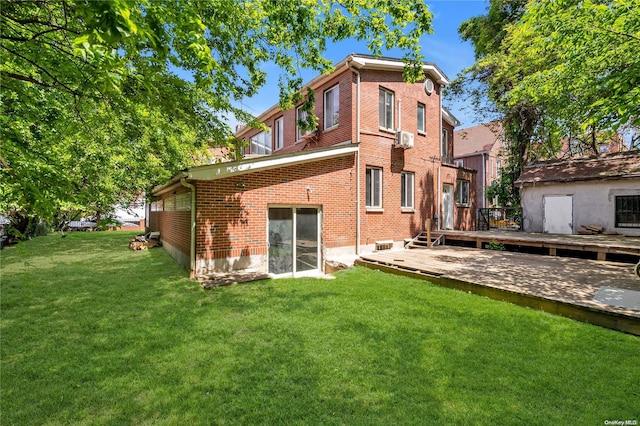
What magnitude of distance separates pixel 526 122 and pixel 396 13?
17.5 meters

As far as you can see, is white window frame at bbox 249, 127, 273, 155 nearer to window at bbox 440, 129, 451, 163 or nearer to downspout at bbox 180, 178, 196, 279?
window at bbox 440, 129, 451, 163

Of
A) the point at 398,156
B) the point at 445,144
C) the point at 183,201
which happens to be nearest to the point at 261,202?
the point at 183,201

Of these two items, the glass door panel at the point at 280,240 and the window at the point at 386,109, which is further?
the window at the point at 386,109

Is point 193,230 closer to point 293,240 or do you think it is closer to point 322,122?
point 293,240

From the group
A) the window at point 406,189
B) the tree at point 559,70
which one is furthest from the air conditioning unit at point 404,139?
the tree at point 559,70

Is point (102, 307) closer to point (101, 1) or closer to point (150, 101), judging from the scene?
point (150, 101)

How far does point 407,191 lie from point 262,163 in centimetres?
771

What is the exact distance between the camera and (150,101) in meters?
4.84

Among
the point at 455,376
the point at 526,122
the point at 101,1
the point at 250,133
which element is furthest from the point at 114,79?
the point at 526,122

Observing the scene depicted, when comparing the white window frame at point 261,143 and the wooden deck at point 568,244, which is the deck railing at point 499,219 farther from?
the white window frame at point 261,143

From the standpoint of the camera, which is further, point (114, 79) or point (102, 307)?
point (102, 307)

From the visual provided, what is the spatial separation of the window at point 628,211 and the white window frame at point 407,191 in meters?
9.43

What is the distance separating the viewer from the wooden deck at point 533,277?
5.04 meters

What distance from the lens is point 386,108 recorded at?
1265 centimetres
